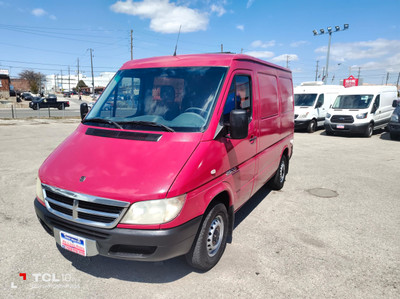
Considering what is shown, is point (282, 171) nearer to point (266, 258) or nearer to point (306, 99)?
point (266, 258)

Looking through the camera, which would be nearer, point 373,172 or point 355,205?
point 355,205

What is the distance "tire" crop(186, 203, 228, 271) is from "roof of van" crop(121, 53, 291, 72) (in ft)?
5.38

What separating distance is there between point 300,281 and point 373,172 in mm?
5472

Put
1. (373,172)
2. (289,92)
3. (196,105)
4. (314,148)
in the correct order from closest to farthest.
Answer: (196,105), (289,92), (373,172), (314,148)

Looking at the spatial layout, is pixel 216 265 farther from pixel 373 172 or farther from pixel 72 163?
pixel 373 172

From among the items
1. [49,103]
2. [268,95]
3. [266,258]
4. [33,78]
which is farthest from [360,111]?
[33,78]

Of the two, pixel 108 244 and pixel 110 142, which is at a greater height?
pixel 110 142

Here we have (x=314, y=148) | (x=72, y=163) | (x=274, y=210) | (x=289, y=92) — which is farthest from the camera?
(x=314, y=148)

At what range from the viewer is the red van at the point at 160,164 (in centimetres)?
239

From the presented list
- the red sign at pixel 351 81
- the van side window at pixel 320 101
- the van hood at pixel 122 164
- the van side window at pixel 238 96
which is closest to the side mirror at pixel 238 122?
the van side window at pixel 238 96

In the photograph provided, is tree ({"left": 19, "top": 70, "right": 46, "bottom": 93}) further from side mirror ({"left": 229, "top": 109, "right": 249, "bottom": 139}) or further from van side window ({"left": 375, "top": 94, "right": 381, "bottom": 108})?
side mirror ({"left": 229, "top": 109, "right": 249, "bottom": 139})

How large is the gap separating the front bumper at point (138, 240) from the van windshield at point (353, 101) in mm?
13626

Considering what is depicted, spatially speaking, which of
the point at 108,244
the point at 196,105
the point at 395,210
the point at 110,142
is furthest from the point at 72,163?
the point at 395,210

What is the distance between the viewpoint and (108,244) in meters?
2.42
